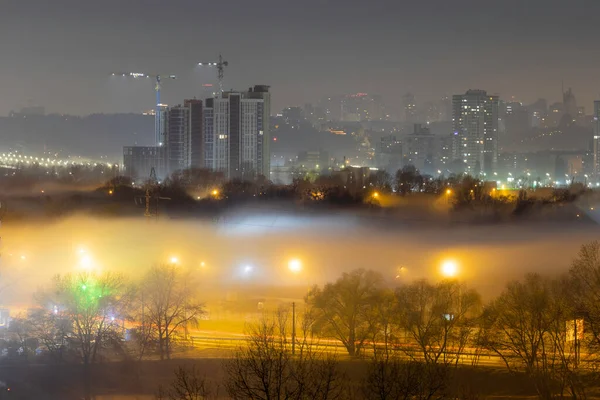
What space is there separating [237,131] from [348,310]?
24.9 meters

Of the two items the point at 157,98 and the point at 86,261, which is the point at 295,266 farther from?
the point at 157,98

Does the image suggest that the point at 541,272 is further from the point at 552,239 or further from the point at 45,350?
the point at 45,350

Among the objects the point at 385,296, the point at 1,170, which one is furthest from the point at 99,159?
the point at 385,296

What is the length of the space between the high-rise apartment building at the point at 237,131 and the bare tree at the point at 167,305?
22993mm

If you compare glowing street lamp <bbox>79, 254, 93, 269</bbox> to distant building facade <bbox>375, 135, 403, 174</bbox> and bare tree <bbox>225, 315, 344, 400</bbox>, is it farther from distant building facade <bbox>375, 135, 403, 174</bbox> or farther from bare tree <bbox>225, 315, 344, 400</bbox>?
distant building facade <bbox>375, 135, 403, 174</bbox>

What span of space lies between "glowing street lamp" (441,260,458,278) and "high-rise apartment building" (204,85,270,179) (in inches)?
836

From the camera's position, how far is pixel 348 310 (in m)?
8.09

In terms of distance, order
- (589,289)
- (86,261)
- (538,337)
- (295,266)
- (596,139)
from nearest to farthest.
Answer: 1. (538,337)
2. (589,289)
3. (295,266)
4. (86,261)
5. (596,139)

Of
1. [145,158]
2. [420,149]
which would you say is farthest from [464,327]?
[420,149]

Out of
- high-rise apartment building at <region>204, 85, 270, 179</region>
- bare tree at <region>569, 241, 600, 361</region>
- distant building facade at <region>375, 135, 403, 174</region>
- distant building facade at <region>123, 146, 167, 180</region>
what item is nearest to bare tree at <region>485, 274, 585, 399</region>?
bare tree at <region>569, 241, 600, 361</region>

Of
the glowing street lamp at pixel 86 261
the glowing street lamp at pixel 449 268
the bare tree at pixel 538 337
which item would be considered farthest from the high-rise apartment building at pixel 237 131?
the bare tree at pixel 538 337

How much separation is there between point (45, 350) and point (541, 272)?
5.33 metres

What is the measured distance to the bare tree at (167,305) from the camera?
7793 millimetres

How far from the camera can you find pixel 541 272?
9.64m
